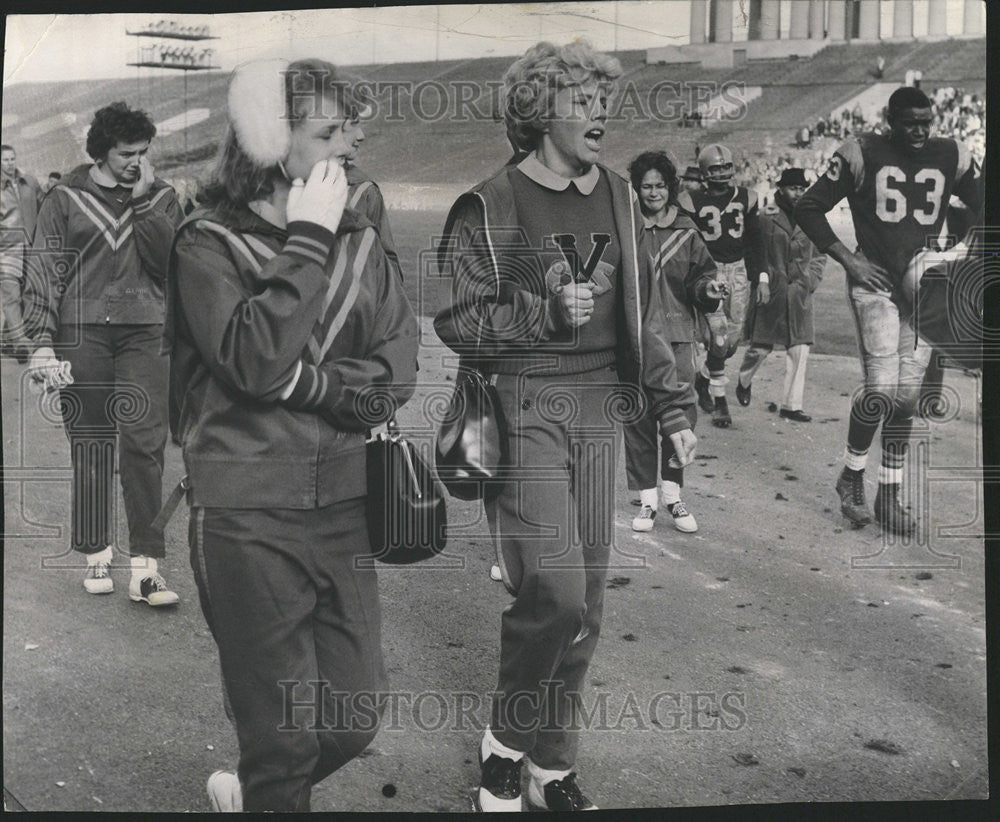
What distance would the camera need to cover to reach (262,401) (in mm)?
3844

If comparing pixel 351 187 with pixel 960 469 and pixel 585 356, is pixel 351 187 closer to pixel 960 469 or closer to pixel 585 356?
pixel 585 356

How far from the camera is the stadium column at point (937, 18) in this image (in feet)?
16.0

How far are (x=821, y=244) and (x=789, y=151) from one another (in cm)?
36

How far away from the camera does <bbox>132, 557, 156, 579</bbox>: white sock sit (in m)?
4.75

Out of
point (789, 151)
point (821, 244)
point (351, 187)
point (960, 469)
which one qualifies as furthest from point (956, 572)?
point (351, 187)

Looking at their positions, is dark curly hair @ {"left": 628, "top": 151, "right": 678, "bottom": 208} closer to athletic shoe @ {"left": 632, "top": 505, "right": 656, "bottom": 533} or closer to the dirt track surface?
the dirt track surface

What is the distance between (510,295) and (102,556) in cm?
169

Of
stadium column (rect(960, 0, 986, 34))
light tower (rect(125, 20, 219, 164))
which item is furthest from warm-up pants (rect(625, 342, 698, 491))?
light tower (rect(125, 20, 219, 164))

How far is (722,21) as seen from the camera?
488 centimetres

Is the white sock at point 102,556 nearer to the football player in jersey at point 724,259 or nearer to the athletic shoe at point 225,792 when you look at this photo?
the athletic shoe at point 225,792

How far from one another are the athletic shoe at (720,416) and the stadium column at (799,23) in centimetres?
136

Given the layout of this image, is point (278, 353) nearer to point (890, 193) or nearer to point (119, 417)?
point (119, 417)

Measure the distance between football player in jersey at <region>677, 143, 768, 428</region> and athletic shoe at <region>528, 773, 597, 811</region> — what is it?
4.59 feet

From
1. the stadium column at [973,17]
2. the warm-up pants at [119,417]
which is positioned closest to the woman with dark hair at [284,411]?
the warm-up pants at [119,417]
